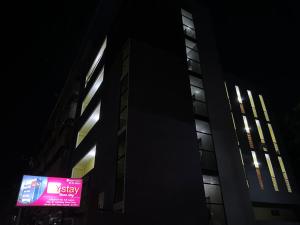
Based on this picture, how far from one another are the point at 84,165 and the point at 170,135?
13273 millimetres

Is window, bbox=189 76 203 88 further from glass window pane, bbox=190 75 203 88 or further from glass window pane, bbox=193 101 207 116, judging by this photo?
glass window pane, bbox=193 101 207 116

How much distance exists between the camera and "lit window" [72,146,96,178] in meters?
21.8

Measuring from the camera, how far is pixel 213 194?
1599cm

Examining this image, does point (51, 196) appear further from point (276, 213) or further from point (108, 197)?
point (276, 213)

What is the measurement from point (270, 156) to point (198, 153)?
12093mm

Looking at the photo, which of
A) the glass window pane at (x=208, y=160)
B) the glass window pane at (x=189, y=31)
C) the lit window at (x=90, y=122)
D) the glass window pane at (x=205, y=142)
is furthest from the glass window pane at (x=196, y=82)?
the lit window at (x=90, y=122)

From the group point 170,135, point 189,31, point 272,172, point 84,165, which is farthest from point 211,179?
point 189,31

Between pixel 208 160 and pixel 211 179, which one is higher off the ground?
pixel 208 160

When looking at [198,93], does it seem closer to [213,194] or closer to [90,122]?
[213,194]

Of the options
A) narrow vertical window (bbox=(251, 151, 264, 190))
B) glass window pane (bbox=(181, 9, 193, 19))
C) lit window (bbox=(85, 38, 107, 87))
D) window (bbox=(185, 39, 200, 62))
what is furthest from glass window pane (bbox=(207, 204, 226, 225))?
lit window (bbox=(85, 38, 107, 87))

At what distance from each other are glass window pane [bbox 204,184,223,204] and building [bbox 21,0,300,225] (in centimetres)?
Result: 7

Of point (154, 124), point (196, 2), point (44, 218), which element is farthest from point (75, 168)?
point (196, 2)

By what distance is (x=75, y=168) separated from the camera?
24.3m

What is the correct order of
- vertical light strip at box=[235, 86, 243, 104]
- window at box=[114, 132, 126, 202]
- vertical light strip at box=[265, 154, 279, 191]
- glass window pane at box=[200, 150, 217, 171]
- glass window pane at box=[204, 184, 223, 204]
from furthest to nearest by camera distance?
vertical light strip at box=[235, 86, 243, 104], vertical light strip at box=[265, 154, 279, 191], glass window pane at box=[200, 150, 217, 171], glass window pane at box=[204, 184, 223, 204], window at box=[114, 132, 126, 202]
